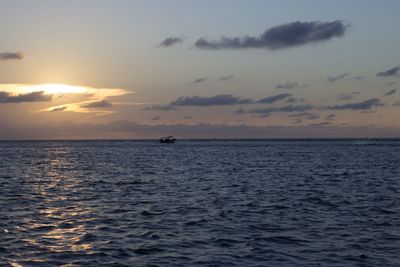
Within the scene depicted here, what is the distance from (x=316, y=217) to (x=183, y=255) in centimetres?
1267

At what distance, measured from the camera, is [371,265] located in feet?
66.5

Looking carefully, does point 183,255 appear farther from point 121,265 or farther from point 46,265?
point 46,265

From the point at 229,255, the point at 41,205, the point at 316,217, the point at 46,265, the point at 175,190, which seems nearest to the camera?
the point at 46,265

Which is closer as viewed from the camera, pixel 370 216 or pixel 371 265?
pixel 371 265

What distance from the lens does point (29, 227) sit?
27953mm

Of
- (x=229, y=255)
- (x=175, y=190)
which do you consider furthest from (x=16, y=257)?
(x=175, y=190)

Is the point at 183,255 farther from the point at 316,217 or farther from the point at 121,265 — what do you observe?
the point at 316,217

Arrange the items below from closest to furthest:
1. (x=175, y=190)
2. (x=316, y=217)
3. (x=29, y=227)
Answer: (x=29, y=227), (x=316, y=217), (x=175, y=190)

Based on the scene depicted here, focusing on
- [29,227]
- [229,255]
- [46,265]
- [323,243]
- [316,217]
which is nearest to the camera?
[46,265]

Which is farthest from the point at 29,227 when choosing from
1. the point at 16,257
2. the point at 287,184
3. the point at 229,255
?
the point at 287,184

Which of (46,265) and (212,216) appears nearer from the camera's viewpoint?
(46,265)

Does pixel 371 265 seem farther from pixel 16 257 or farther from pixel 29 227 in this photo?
→ pixel 29 227

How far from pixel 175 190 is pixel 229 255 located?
26614 mm

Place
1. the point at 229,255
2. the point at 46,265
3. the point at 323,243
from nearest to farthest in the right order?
the point at 46,265 < the point at 229,255 < the point at 323,243
